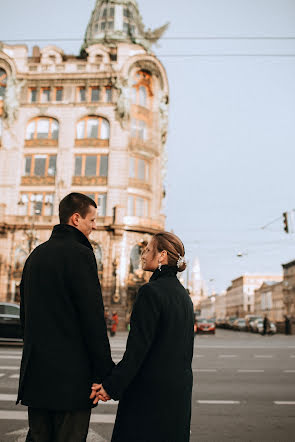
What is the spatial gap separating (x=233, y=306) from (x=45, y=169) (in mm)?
142534

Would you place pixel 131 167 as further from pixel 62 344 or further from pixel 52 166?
pixel 62 344

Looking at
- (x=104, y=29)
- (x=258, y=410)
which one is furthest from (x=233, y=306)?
(x=258, y=410)

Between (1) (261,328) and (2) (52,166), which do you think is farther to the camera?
(1) (261,328)

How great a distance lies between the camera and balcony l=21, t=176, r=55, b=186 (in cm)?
3828

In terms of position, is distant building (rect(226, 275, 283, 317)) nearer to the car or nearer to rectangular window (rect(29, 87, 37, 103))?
the car

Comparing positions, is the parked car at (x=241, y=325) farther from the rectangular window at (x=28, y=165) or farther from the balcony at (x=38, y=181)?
the rectangular window at (x=28, y=165)

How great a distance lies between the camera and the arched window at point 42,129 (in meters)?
39.5

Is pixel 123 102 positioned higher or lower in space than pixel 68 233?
higher

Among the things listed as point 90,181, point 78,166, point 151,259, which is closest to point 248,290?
point 90,181

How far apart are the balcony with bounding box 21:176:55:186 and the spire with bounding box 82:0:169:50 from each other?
57.1 ft

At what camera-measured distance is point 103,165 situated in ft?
126

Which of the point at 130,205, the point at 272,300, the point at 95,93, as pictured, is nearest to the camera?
the point at 130,205

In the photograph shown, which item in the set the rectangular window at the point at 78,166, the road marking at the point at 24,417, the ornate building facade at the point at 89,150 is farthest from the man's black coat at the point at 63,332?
the rectangular window at the point at 78,166

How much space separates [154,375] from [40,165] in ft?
124
